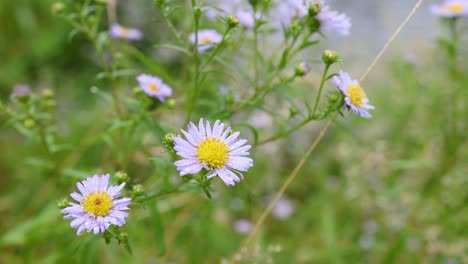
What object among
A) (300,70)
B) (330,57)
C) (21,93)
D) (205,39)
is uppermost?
(205,39)

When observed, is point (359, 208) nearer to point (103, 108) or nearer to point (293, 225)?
point (293, 225)

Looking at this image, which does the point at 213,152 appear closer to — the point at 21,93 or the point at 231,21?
the point at 231,21

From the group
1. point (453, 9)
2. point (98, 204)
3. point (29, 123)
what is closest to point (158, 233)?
point (98, 204)

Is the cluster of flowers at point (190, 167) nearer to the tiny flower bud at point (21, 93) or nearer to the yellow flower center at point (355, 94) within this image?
the yellow flower center at point (355, 94)

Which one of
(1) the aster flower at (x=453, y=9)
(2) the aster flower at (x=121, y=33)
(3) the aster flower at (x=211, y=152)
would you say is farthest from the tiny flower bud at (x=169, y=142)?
(1) the aster flower at (x=453, y=9)

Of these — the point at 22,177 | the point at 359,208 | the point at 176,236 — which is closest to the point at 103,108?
the point at 22,177
